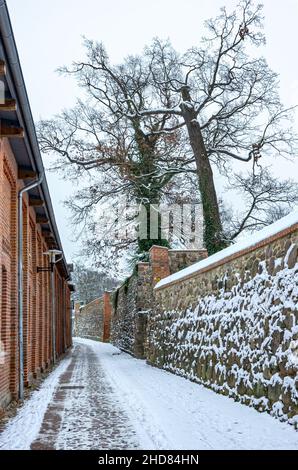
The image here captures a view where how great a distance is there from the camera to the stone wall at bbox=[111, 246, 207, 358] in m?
19.5

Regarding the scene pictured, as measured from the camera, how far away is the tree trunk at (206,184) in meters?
21.0

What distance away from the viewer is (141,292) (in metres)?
23.0

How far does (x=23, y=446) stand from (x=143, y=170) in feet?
59.2

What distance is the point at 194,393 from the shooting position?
1022 centimetres

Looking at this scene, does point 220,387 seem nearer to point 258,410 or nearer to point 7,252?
point 258,410

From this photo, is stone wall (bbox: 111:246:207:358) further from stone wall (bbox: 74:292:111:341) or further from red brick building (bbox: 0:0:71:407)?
stone wall (bbox: 74:292:111:341)

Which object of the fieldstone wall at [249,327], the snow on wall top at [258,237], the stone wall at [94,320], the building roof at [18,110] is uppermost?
the building roof at [18,110]

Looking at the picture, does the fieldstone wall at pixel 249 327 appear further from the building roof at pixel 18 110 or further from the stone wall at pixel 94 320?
the stone wall at pixel 94 320

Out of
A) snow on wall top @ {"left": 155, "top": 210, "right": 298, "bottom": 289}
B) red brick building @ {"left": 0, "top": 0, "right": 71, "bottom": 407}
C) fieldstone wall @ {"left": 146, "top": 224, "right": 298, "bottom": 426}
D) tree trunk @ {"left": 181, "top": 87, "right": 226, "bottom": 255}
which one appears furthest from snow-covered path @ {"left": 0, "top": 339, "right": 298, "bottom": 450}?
tree trunk @ {"left": 181, "top": 87, "right": 226, "bottom": 255}

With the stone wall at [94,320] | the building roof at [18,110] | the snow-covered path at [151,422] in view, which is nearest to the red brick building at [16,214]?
the building roof at [18,110]

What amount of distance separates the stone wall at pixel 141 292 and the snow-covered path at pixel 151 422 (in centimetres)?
Result: 805

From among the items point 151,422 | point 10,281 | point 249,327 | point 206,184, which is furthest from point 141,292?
point 151,422

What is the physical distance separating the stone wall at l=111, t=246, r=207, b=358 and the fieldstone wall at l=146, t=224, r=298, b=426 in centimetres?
585
